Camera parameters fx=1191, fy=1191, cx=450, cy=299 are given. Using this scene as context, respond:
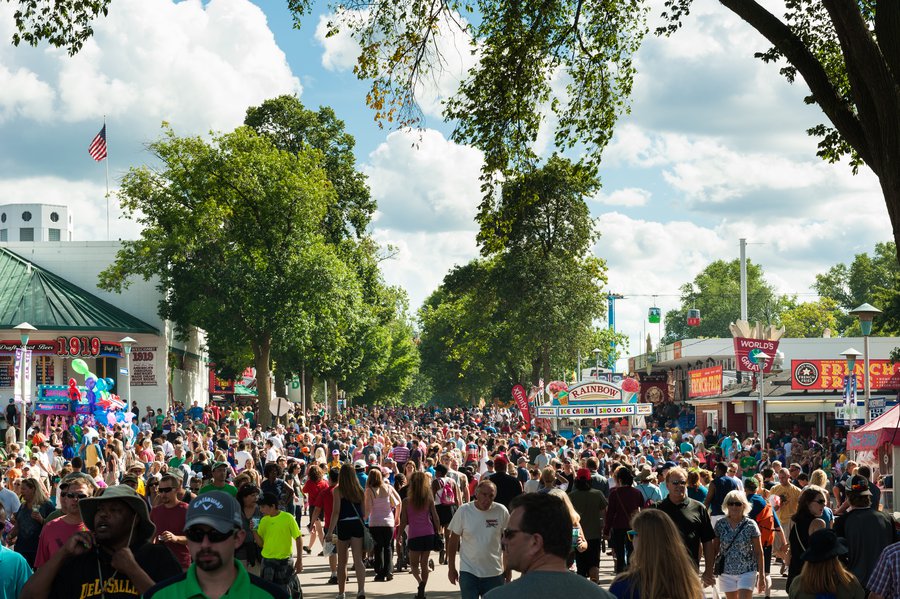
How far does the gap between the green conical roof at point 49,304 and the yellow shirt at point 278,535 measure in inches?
1706

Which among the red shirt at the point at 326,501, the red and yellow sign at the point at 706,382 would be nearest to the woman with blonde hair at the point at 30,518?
the red shirt at the point at 326,501

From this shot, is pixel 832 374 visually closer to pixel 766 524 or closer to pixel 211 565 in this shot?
pixel 766 524

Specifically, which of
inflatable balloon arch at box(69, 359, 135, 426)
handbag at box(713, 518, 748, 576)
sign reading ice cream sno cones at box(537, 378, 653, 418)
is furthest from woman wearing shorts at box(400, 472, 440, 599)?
sign reading ice cream sno cones at box(537, 378, 653, 418)

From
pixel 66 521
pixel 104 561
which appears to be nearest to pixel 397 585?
pixel 66 521

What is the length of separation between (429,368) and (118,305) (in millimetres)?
52616

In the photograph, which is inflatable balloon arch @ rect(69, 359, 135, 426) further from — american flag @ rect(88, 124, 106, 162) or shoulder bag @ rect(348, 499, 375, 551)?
shoulder bag @ rect(348, 499, 375, 551)

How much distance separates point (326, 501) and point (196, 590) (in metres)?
13.0

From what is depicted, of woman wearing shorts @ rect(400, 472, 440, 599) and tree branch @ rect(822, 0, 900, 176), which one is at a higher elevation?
tree branch @ rect(822, 0, 900, 176)

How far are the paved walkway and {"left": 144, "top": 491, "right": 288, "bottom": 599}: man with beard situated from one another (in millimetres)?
10680

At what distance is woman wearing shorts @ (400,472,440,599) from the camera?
14555mm

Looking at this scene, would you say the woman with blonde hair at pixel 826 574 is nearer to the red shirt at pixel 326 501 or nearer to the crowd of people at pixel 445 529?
the crowd of people at pixel 445 529

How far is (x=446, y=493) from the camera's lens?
17.7 metres

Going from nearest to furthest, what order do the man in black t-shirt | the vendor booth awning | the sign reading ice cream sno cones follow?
the man in black t-shirt
the vendor booth awning
the sign reading ice cream sno cones

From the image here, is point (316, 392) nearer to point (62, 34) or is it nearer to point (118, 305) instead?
point (118, 305)
